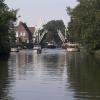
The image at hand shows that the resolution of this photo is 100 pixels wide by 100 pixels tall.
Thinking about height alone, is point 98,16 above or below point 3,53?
above

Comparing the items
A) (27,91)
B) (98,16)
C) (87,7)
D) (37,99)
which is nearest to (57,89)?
(27,91)

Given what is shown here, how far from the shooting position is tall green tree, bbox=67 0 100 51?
92050mm

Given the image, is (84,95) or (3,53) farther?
(3,53)

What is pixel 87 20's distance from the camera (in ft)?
326

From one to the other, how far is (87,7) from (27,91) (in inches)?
3048

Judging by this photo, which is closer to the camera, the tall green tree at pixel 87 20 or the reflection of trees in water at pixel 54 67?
the reflection of trees in water at pixel 54 67

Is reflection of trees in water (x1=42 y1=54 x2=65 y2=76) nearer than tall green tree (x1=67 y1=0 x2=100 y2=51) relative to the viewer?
Yes

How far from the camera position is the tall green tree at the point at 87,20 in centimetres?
9205

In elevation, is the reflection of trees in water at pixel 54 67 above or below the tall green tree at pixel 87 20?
below

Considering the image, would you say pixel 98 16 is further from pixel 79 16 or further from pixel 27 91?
pixel 27 91

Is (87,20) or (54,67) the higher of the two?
(87,20)

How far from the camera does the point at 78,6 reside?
106812mm

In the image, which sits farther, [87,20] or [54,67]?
[87,20]

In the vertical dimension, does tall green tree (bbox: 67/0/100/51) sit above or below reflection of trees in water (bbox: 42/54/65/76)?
above
